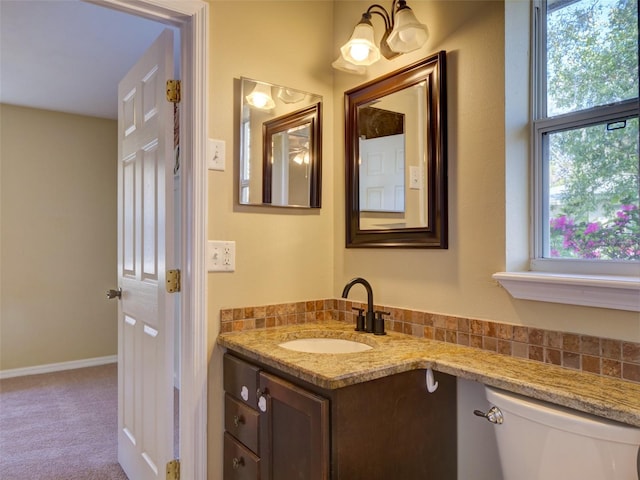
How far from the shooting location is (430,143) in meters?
1.57

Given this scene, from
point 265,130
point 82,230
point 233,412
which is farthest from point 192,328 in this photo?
point 82,230

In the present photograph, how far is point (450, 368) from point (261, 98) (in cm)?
126

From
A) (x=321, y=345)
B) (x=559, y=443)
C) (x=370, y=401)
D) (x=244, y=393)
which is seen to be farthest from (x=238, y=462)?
(x=559, y=443)

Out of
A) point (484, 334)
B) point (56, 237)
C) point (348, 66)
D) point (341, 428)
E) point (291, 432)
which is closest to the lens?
point (341, 428)

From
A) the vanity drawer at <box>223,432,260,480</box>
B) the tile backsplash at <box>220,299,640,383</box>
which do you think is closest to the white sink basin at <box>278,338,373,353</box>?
the tile backsplash at <box>220,299,640,383</box>

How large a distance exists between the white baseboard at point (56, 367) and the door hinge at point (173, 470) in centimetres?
285

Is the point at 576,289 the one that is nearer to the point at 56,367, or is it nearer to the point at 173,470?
the point at 173,470

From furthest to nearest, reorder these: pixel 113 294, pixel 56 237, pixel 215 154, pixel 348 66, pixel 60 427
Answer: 1. pixel 56 237
2. pixel 60 427
3. pixel 113 294
4. pixel 348 66
5. pixel 215 154

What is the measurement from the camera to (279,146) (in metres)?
1.82

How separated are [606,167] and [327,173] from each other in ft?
3.62

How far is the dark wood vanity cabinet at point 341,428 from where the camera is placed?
44.6 inches

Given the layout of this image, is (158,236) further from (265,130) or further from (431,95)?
(431,95)

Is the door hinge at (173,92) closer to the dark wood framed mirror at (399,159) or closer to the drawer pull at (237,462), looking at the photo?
the dark wood framed mirror at (399,159)

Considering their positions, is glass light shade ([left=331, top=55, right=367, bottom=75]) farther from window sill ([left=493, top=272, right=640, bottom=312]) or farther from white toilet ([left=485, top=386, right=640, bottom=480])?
white toilet ([left=485, top=386, right=640, bottom=480])
